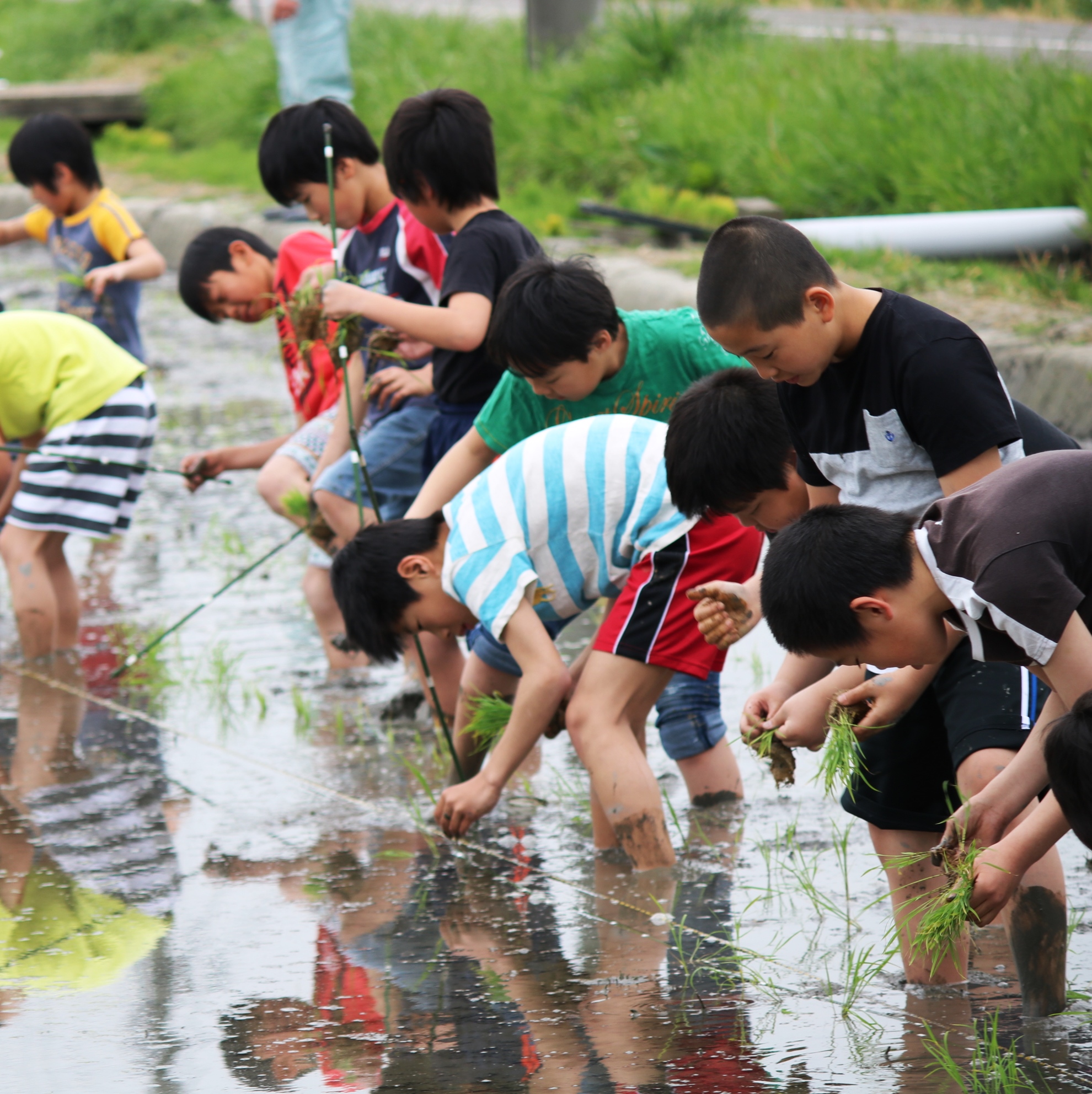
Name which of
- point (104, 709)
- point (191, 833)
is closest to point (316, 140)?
point (104, 709)

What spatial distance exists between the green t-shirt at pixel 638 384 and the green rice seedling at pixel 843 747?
118 cm

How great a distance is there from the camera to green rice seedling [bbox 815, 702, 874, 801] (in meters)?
2.63

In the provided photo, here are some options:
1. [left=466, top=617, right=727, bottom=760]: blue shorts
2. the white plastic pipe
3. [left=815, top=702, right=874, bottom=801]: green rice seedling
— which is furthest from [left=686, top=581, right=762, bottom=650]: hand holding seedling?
the white plastic pipe

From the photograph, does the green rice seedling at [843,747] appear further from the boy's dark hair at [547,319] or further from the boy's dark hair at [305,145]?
the boy's dark hair at [305,145]

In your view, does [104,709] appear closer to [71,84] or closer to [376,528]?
[376,528]

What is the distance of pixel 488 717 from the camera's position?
11.7 ft

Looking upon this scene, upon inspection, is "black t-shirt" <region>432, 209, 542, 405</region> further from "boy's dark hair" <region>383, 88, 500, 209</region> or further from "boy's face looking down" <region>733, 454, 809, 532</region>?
"boy's face looking down" <region>733, 454, 809, 532</region>

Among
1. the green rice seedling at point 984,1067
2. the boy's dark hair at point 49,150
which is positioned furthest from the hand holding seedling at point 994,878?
the boy's dark hair at point 49,150

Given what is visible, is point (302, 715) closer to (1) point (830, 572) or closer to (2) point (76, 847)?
(2) point (76, 847)

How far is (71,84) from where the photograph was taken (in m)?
17.6

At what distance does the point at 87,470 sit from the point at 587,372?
2283mm

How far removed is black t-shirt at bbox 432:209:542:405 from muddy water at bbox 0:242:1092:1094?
0.95m

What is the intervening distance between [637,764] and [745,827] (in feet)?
1.41

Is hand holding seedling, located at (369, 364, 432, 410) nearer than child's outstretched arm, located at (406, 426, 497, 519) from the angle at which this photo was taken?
No
